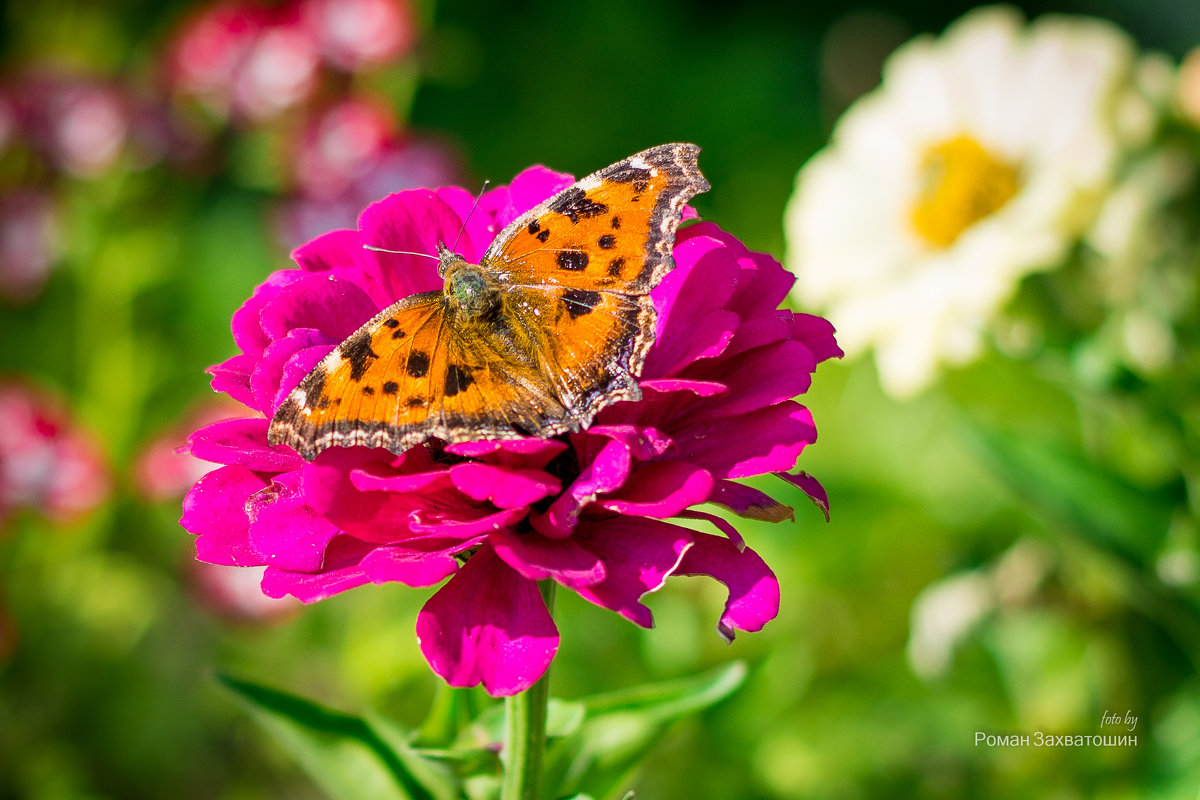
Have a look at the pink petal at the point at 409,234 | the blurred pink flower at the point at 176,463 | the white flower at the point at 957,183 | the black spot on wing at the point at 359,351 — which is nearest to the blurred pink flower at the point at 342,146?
the blurred pink flower at the point at 176,463

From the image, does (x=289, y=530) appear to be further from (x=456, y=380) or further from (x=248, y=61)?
(x=248, y=61)

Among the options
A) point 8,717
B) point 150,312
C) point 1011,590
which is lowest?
point 8,717

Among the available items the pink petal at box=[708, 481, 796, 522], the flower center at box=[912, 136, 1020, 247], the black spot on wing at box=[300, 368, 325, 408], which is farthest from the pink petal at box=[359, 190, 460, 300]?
Answer: the flower center at box=[912, 136, 1020, 247]

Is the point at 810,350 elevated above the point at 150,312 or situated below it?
above

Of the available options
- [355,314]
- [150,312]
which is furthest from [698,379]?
[150,312]

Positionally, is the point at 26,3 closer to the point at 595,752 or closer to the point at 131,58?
the point at 131,58

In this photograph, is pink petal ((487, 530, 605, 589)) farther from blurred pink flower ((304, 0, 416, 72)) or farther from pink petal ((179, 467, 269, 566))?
blurred pink flower ((304, 0, 416, 72))
